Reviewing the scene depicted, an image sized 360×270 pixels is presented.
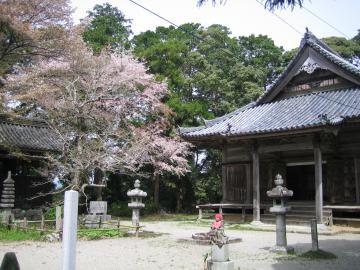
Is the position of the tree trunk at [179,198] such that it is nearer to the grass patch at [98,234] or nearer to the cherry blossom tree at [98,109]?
the cherry blossom tree at [98,109]

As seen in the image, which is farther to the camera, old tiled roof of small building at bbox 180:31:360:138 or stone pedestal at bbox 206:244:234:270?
old tiled roof of small building at bbox 180:31:360:138

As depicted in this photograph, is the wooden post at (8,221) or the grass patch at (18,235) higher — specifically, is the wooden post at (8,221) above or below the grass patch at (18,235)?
above

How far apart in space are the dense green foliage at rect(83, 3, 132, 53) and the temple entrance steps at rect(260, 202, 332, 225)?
55.1 ft

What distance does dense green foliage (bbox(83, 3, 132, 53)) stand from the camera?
32.5 m

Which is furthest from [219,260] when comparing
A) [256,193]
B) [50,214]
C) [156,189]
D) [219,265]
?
[156,189]

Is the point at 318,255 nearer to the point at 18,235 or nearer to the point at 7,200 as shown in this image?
the point at 18,235

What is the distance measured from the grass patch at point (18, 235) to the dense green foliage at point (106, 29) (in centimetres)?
1671

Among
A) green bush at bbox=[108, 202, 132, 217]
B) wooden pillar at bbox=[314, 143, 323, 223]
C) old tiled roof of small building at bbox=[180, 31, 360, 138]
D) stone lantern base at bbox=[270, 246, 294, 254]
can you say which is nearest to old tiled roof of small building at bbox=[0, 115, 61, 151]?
green bush at bbox=[108, 202, 132, 217]

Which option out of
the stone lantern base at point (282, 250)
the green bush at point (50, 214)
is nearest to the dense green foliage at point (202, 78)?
the green bush at point (50, 214)

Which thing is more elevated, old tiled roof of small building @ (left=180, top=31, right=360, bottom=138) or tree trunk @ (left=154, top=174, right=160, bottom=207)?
old tiled roof of small building @ (left=180, top=31, right=360, bottom=138)

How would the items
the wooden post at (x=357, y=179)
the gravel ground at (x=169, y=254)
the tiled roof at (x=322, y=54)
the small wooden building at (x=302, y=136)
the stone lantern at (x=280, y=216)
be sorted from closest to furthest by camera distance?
the gravel ground at (x=169, y=254), the stone lantern at (x=280, y=216), the small wooden building at (x=302, y=136), the wooden post at (x=357, y=179), the tiled roof at (x=322, y=54)

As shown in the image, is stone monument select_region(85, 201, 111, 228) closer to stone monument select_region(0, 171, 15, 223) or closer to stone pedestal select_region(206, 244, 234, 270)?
stone monument select_region(0, 171, 15, 223)

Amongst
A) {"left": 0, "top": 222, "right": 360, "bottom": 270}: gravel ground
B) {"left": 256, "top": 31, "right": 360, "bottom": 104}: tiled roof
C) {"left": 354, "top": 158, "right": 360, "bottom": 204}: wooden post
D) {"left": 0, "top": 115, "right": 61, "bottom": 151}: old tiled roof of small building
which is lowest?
{"left": 0, "top": 222, "right": 360, "bottom": 270}: gravel ground

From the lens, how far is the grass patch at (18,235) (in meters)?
14.2
